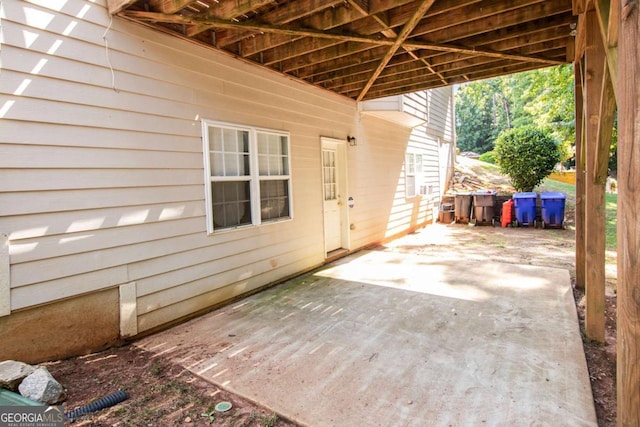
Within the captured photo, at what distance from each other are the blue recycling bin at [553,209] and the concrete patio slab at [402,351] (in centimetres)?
499

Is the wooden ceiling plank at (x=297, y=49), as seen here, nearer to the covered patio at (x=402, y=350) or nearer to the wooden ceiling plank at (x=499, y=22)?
the wooden ceiling plank at (x=499, y=22)

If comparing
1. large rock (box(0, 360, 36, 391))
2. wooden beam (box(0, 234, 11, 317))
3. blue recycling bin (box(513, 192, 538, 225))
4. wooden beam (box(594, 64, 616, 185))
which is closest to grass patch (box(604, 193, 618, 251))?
blue recycling bin (box(513, 192, 538, 225))

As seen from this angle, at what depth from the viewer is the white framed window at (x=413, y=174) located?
9.26 meters

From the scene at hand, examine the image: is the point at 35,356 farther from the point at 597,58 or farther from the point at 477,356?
the point at 597,58

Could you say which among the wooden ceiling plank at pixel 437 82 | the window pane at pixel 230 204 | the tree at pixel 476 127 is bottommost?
the window pane at pixel 230 204

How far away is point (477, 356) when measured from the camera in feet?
9.29

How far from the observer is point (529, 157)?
10844 millimetres

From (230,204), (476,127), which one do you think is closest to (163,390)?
(230,204)

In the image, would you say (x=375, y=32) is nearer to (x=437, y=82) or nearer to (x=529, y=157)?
(x=437, y=82)

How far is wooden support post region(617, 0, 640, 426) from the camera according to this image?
1.23m

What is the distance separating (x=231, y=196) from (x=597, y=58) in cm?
389

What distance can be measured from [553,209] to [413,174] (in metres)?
3.64

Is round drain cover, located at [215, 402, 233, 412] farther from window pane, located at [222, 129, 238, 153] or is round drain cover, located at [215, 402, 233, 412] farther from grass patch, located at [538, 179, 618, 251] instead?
grass patch, located at [538, 179, 618, 251]

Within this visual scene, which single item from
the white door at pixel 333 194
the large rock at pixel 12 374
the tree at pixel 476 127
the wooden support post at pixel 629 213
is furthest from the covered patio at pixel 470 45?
the tree at pixel 476 127
